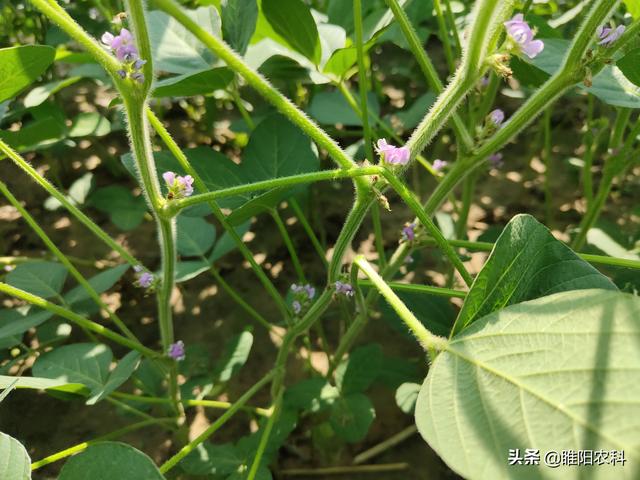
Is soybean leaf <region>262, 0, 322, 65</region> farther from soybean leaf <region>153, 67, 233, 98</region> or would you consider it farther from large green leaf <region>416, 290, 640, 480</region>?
large green leaf <region>416, 290, 640, 480</region>

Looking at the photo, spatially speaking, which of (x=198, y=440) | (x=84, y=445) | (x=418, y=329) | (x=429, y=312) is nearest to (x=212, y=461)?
(x=198, y=440)

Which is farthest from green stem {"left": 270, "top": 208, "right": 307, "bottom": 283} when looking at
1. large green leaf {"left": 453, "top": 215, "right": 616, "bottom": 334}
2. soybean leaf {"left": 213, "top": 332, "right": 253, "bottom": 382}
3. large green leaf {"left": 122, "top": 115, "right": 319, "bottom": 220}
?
large green leaf {"left": 453, "top": 215, "right": 616, "bottom": 334}

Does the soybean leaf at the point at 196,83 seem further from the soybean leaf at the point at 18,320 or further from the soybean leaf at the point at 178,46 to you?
the soybean leaf at the point at 18,320

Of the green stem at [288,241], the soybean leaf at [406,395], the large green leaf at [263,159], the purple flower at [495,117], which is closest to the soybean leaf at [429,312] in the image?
the soybean leaf at [406,395]

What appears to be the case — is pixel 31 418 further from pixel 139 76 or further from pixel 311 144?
pixel 139 76

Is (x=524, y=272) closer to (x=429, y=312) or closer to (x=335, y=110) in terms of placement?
(x=429, y=312)
